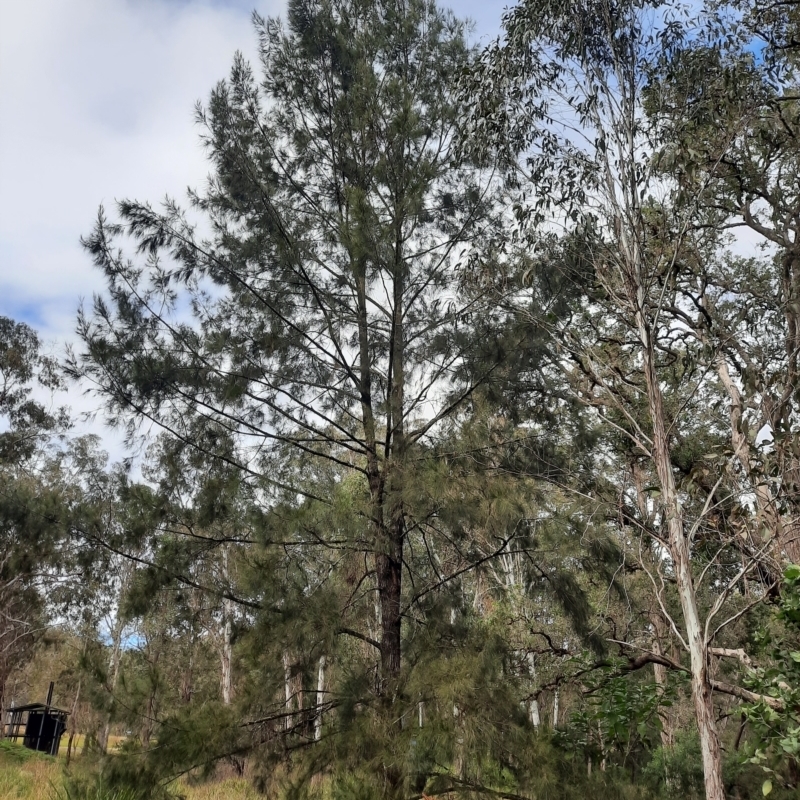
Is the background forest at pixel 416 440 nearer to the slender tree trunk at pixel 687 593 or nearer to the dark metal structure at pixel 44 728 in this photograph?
the slender tree trunk at pixel 687 593

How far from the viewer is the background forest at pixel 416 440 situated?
426 cm

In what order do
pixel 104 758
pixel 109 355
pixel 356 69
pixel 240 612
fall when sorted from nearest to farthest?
pixel 104 758 < pixel 240 612 < pixel 109 355 < pixel 356 69

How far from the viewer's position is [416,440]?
573 centimetres

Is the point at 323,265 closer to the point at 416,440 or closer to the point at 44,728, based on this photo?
the point at 416,440

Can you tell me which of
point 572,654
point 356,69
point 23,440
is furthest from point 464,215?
point 23,440

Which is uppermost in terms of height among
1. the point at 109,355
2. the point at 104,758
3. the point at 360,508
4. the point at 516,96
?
the point at 516,96

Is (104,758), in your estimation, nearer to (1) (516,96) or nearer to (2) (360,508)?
(2) (360,508)

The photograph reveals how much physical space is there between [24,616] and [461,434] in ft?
47.1

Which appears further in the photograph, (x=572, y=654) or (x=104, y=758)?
(x=572, y=654)

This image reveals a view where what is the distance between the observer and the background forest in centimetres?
426

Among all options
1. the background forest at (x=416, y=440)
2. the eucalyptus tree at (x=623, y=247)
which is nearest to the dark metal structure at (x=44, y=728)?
the background forest at (x=416, y=440)

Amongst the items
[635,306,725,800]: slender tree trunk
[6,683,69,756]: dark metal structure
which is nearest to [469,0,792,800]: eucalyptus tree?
[635,306,725,800]: slender tree trunk

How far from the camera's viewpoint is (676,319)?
8000 millimetres

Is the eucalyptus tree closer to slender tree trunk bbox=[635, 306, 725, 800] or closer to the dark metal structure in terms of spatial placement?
slender tree trunk bbox=[635, 306, 725, 800]
